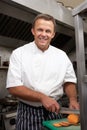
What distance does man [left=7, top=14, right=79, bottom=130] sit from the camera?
1.04 metres

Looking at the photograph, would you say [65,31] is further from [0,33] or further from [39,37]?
[39,37]

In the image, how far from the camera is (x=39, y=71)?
111 cm

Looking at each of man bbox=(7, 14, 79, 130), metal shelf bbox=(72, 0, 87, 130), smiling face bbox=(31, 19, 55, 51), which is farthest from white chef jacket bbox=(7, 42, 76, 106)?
metal shelf bbox=(72, 0, 87, 130)

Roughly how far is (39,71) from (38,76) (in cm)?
3

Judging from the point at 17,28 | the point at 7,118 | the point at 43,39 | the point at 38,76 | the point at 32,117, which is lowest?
the point at 7,118

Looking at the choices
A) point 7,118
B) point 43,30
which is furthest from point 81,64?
point 7,118

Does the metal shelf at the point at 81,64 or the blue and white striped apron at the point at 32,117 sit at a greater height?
the metal shelf at the point at 81,64

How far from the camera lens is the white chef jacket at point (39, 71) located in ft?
3.51

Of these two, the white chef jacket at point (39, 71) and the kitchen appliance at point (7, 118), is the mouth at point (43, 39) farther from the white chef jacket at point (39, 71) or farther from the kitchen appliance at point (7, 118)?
the kitchen appliance at point (7, 118)

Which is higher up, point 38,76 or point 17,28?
point 17,28

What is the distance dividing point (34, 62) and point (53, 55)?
0.48ft

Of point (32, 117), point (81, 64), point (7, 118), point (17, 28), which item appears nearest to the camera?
point (81, 64)

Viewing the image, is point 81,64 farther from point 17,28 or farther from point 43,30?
point 17,28

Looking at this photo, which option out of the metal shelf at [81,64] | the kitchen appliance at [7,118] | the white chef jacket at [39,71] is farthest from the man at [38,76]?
the kitchen appliance at [7,118]
